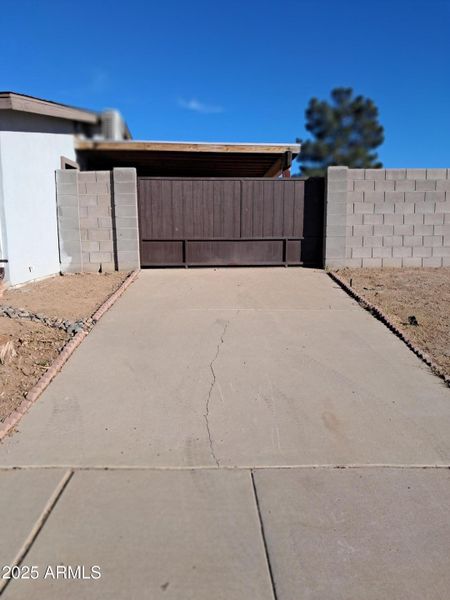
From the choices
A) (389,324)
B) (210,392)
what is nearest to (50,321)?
(210,392)

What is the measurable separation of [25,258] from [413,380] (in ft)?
22.6

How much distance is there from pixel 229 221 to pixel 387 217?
3385 mm

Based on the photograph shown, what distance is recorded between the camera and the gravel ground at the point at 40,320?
4.62m

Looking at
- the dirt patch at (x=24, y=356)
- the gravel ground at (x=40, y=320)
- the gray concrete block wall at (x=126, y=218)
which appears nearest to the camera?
the dirt patch at (x=24, y=356)

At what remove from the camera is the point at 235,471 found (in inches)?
129

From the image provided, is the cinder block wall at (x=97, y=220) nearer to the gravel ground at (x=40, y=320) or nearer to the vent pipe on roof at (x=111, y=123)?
the gravel ground at (x=40, y=320)

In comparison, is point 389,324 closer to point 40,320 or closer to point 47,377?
point 47,377

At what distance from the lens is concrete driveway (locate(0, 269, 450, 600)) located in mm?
2381

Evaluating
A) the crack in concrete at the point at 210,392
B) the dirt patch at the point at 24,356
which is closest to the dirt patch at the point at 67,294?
the dirt patch at the point at 24,356

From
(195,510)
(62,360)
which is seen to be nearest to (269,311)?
(62,360)

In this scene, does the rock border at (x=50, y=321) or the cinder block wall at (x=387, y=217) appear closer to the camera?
Answer: the rock border at (x=50, y=321)

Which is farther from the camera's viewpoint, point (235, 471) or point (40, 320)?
point (40, 320)

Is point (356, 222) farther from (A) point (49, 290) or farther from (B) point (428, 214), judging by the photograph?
(A) point (49, 290)

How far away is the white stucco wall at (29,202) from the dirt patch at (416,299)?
18.4ft
